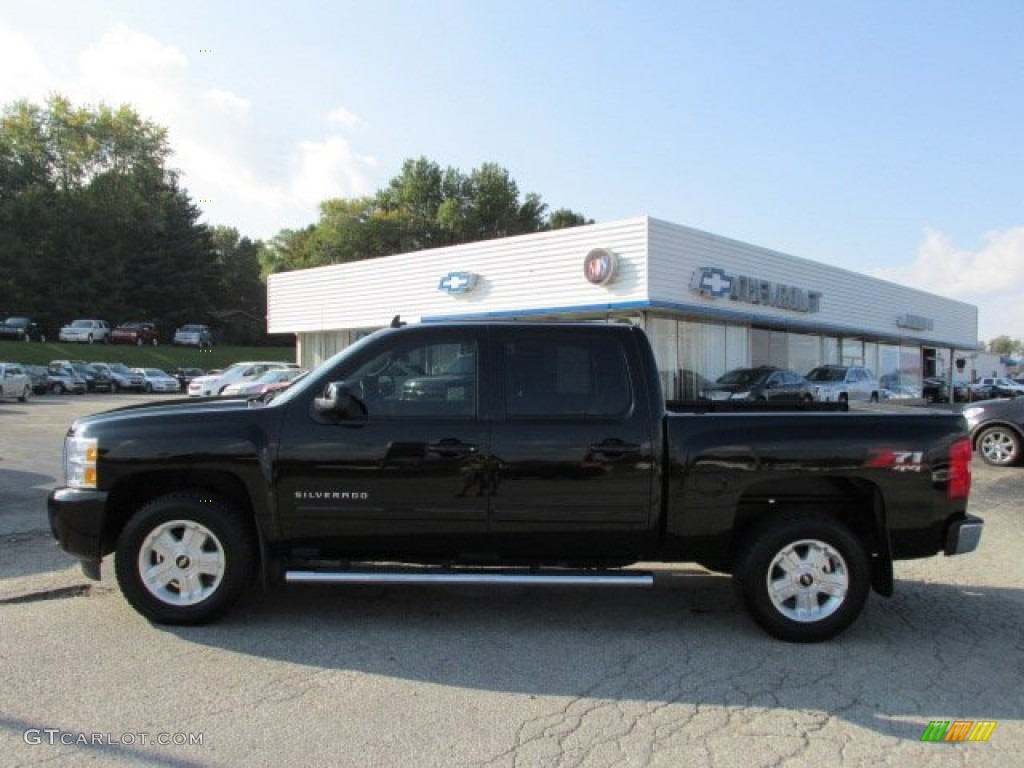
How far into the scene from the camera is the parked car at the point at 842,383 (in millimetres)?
25000

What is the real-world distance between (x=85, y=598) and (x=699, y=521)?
4.16 m

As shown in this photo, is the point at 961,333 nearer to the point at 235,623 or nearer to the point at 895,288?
the point at 895,288

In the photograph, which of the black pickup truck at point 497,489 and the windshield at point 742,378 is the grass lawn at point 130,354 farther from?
the black pickup truck at point 497,489

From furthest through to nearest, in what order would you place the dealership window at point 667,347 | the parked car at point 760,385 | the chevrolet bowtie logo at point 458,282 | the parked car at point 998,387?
the parked car at point 998,387, the chevrolet bowtie logo at point 458,282, the dealership window at point 667,347, the parked car at point 760,385

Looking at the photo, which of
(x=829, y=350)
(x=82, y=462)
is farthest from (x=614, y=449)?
(x=829, y=350)

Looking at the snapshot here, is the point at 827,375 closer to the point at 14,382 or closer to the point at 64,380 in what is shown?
the point at 14,382

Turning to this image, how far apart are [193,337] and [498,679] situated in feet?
201

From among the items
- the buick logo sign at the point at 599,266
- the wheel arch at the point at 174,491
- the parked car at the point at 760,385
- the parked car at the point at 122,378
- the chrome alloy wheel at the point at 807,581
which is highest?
the buick logo sign at the point at 599,266

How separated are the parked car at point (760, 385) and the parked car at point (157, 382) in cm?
2980

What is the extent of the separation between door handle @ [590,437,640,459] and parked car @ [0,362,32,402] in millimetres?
31167

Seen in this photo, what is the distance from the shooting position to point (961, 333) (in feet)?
146

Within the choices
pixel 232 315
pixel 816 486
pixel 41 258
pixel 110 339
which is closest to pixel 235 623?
pixel 816 486

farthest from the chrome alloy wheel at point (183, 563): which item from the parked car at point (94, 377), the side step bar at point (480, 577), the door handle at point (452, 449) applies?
the parked car at point (94, 377)

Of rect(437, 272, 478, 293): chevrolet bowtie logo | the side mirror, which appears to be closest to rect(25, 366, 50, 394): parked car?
rect(437, 272, 478, 293): chevrolet bowtie logo
